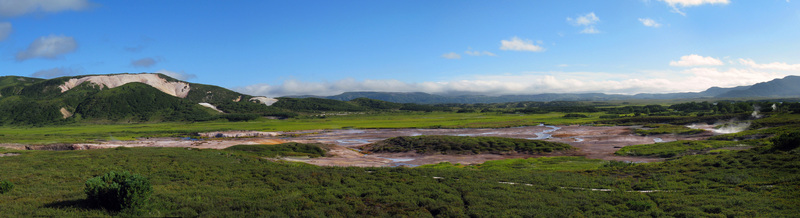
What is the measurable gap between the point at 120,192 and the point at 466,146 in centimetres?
5841

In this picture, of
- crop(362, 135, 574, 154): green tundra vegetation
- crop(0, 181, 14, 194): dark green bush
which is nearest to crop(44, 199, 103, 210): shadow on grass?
crop(0, 181, 14, 194): dark green bush

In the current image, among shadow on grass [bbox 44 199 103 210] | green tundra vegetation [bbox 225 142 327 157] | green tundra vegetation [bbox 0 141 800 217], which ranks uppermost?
shadow on grass [bbox 44 199 103 210]

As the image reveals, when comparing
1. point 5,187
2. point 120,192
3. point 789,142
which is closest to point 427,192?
point 120,192

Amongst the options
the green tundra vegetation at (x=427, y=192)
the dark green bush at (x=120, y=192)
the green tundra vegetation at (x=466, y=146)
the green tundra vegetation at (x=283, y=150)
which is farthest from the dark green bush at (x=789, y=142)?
the green tundra vegetation at (x=283, y=150)

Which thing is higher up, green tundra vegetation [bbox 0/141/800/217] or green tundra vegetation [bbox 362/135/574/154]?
green tundra vegetation [bbox 0/141/800/217]

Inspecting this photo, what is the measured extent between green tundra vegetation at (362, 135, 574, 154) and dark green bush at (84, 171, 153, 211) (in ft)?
174

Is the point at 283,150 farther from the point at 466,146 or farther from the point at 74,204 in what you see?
the point at 74,204

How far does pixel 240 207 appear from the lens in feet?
59.1

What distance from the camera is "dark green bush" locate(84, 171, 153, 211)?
1642 centimetres

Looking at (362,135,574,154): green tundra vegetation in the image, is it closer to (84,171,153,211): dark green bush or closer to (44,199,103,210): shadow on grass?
(84,171,153,211): dark green bush

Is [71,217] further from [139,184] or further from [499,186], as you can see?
[499,186]

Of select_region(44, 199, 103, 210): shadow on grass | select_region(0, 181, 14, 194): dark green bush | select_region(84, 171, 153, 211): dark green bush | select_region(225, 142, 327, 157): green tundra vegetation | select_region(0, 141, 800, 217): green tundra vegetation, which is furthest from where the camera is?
select_region(225, 142, 327, 157): green tundra vegetation

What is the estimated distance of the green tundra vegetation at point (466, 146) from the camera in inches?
2611

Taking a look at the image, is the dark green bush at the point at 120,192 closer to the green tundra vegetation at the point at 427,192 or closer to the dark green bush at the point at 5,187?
the green tundra vegetation at the point at 427,192
